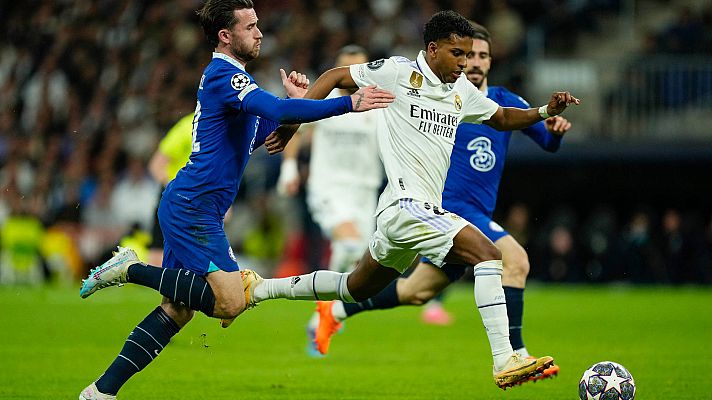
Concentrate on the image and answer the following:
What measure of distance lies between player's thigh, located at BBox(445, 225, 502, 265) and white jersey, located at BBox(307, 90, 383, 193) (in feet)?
19.1

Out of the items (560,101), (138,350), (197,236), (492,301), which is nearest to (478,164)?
(560,101)

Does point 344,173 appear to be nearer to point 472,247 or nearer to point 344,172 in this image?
point 344,172

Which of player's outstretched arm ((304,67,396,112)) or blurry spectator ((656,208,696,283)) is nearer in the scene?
player's outstretched arm ((304,67,396,112))

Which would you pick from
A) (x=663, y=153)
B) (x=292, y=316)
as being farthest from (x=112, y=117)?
(x=663, y=153)

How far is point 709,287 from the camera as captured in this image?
2308cm

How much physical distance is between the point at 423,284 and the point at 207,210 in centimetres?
285

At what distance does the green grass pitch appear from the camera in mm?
8297

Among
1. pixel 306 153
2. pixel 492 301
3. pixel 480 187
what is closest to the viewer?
pixel 492 301

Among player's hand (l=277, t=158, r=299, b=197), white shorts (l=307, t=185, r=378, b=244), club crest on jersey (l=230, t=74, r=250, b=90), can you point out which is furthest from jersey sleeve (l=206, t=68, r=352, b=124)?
white shorts (l=307, t=185, r=378, b=244)

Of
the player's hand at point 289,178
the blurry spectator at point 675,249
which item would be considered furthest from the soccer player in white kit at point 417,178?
the blurry spectator at point 675,249

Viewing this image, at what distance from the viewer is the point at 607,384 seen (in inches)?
277

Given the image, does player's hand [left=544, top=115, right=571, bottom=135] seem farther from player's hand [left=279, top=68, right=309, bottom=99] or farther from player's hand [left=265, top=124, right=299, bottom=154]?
player's hand [left=265, top=124, right=299, bottom=154]

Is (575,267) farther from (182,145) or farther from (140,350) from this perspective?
(140,350)

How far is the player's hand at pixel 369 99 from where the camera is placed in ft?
21.5
